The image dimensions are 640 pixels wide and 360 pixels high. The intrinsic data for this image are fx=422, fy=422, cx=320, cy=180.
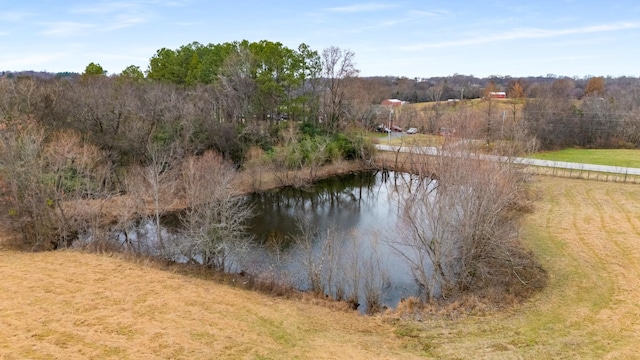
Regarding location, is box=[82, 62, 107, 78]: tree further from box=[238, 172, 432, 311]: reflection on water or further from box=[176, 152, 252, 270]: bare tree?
box=[176, 152, 252, 270]: bare tree

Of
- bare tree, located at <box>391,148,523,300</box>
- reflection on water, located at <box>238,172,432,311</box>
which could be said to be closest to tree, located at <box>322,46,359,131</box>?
reflection on water, located at <box>238,172,432,311</box>

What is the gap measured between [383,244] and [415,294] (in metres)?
4.92

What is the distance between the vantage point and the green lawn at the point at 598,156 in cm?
4689

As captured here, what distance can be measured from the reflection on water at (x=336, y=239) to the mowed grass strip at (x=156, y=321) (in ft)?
6.85

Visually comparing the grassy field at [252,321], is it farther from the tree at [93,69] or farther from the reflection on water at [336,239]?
the tree at [93,69]

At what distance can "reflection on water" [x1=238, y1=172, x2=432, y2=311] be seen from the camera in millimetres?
18953

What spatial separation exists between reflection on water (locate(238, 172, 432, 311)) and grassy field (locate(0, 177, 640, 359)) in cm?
204

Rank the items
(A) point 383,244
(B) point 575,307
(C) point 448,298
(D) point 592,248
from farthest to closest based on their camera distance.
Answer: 1. (A) point 383,244
2. (D) point 592,248
3. (C) point 448,298
4. (B) point 575,307

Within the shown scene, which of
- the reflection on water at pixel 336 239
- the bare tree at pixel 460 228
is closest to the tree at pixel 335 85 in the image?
the reflection on water at pixel 336 239

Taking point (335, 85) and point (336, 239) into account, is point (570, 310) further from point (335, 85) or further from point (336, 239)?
point (335, 85)

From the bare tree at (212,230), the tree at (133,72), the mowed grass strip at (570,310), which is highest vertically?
the tree at (133,72)

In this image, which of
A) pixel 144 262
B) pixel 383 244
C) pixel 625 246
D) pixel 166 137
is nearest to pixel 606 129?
pixel 625 246

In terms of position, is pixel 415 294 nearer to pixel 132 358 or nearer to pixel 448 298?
pixel 448 298

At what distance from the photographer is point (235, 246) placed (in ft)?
67.4
